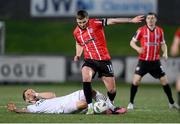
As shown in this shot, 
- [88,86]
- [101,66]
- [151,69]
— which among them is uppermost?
[101,66]

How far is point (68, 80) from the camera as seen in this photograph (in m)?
28.1

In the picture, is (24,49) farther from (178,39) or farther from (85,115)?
(178,39)

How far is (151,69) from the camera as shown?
1688 cm

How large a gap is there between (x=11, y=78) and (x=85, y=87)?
13985mm

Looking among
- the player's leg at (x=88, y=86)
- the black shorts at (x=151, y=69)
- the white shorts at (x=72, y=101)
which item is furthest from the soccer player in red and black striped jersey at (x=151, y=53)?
the white shorts at (x=72, y=101)

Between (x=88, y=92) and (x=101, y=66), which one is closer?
(x=88, y=92)

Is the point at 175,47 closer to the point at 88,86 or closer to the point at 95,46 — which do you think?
the point at 88,86

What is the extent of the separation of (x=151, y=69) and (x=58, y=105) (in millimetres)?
3239

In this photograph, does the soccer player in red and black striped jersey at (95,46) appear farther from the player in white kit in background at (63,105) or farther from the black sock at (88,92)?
the player in white kit in background at (63,105)

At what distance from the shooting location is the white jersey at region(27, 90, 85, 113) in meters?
14.3

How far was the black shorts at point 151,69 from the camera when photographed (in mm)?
16828

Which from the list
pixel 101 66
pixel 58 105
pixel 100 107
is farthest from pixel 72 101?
pixel 101 66

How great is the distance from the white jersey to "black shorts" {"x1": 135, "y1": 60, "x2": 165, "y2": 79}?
2820mm

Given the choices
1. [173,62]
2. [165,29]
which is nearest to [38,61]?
[173,62]
